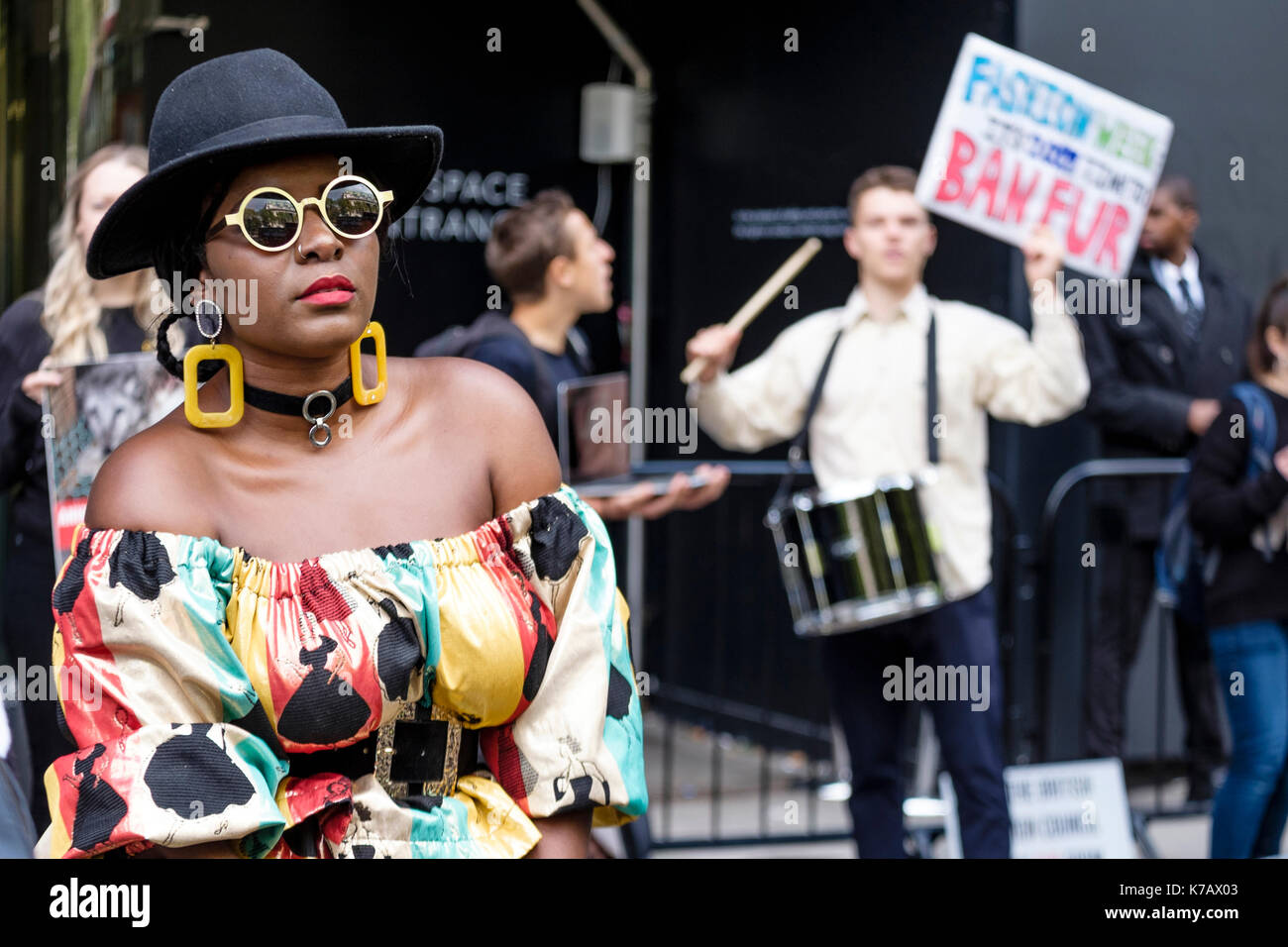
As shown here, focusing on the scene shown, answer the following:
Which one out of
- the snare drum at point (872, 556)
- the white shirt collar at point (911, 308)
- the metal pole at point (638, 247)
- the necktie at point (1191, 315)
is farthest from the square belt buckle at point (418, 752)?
the necktie at point (1191, 315)

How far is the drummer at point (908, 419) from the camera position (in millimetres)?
4742

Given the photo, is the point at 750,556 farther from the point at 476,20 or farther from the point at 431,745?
the point at 431,745

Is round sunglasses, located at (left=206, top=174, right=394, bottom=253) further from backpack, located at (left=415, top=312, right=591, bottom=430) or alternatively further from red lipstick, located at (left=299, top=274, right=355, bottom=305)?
backpack, located at (left=415, top=312, right=591, bottom=430)

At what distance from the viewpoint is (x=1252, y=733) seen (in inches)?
189

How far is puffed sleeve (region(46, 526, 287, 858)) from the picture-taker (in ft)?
5.92

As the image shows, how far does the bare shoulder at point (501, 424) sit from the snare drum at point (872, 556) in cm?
263

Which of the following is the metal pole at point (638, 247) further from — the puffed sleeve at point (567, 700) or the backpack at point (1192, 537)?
the puffed sleeve at point (567, 700)

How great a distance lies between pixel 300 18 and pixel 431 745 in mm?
3136

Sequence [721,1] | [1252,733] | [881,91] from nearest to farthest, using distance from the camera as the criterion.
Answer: [1252,733], [881,91], [721,1]

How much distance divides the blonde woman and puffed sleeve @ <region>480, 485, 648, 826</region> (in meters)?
2.26

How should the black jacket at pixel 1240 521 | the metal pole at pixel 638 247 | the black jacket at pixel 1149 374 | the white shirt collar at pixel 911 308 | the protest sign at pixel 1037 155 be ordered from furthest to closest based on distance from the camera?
1. the metal pole at pixel 638 247
2. the black jacket at pixel 1149 374
3. the white shirt collar at pixel 911 308
4. the protest sign at pixel 1037 155
5. the black jacket at pixel 1240 521

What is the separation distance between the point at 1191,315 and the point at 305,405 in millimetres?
4869
